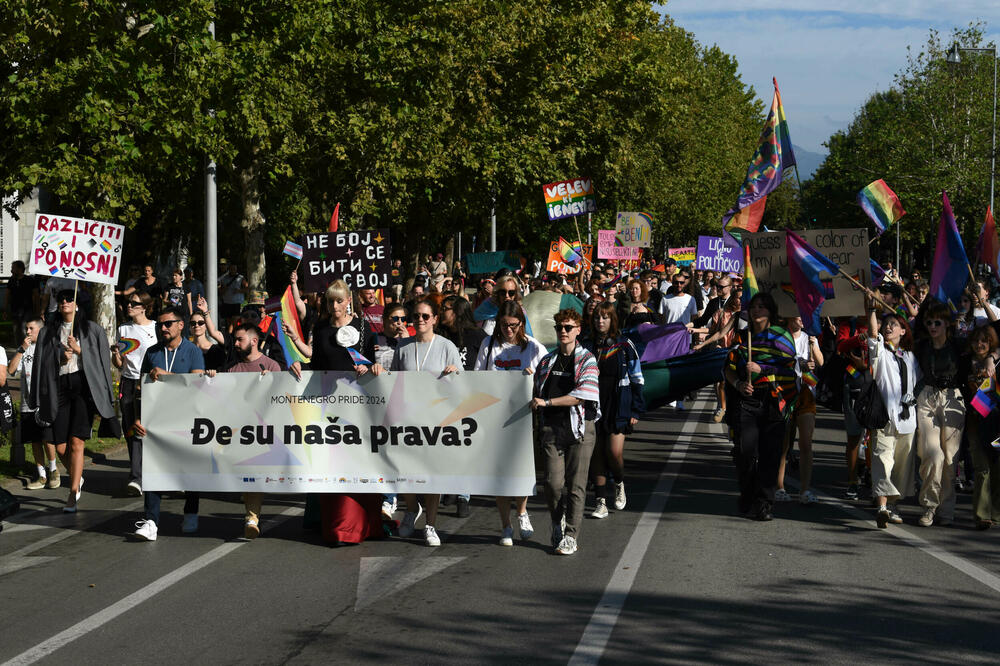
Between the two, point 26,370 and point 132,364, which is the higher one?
point 132,364

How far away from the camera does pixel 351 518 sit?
30.8ft

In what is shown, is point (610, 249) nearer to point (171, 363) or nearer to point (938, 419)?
point (938, 419)

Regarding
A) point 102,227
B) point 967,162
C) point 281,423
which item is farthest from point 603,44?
point 281,423

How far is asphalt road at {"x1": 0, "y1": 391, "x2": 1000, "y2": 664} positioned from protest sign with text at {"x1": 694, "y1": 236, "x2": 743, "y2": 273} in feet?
47.2

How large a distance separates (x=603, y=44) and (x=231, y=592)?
3508cm

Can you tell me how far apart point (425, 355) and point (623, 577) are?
95.5 inches

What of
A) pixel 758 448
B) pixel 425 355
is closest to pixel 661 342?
pixel 758 448

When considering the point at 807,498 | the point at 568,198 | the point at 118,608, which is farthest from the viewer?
the point at 568,198

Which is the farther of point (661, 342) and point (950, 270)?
point (661, 342)

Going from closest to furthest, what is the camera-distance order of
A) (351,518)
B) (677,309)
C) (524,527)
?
(351,518)
(524,527)
(677,309)

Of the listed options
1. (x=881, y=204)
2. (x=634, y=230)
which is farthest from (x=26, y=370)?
(x=634, y=230)

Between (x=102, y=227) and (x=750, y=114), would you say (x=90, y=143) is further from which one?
(x=750, y=114)

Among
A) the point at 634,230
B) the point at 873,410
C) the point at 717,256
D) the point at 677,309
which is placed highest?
the point at 634,230

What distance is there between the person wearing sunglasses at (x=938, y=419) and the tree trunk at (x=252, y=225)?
52.2 feet
